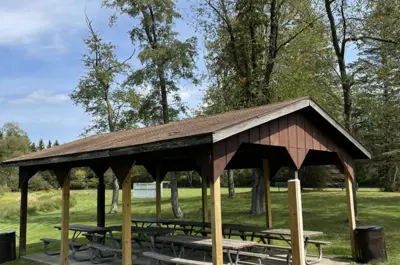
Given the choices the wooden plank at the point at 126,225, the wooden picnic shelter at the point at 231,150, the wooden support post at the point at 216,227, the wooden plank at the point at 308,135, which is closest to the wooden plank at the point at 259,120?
the wooden picnic shelter at the point at 231,150

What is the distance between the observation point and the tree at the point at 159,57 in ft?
62.8

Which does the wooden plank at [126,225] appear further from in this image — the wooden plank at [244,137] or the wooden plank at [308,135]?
the wooden plank at [308,135]

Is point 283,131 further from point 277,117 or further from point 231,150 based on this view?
point 231,150

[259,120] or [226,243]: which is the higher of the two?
[259,120]

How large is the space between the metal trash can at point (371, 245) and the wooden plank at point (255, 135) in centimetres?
324

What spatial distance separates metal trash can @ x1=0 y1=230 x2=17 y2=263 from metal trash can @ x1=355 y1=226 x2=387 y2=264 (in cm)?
793

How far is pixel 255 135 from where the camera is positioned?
635 cm

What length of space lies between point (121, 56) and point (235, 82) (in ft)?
26.8

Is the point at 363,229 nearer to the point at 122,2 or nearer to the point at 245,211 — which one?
the point at 245,211

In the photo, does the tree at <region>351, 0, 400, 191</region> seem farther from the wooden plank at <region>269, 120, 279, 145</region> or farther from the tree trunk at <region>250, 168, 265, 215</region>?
the wooden plank at <region>269, 120, 279, 145</region>

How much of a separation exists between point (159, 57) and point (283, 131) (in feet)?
42.1

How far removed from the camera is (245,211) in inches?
747

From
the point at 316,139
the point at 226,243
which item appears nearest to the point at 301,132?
the point at 316,139

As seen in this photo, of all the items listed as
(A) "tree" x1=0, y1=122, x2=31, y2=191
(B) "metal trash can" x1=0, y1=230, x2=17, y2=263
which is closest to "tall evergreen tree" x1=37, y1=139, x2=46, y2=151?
(A) "tree" x1=0, y1=122, x2=31, y2=191
